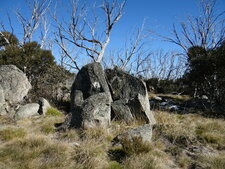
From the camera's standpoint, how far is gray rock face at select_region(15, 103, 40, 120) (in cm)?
557

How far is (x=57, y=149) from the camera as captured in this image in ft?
9.90

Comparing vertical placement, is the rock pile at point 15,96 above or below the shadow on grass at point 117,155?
above

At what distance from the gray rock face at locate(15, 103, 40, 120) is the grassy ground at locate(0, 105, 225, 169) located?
150 cm

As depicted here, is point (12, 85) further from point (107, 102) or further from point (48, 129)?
point (107, 102)

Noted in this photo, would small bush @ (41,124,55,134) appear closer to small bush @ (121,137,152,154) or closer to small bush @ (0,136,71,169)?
small bush @ (0,136,71,169)

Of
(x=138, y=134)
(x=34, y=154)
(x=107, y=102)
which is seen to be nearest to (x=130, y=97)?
(x=107, y=102)

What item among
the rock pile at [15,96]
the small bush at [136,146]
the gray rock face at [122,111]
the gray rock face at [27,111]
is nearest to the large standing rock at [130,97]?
the gray rock face at [122,111]

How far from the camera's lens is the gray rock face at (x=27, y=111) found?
557cm

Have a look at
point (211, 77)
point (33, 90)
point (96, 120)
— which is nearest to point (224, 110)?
point (211, 77)

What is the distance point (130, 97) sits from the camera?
5.76 metres

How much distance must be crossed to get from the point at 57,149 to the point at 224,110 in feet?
22.9

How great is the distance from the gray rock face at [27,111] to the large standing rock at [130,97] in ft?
10.1

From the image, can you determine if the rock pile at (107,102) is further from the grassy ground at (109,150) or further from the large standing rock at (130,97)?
the grassy ground at (109,150)

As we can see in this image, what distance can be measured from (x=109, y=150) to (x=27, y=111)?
4.04 meters
